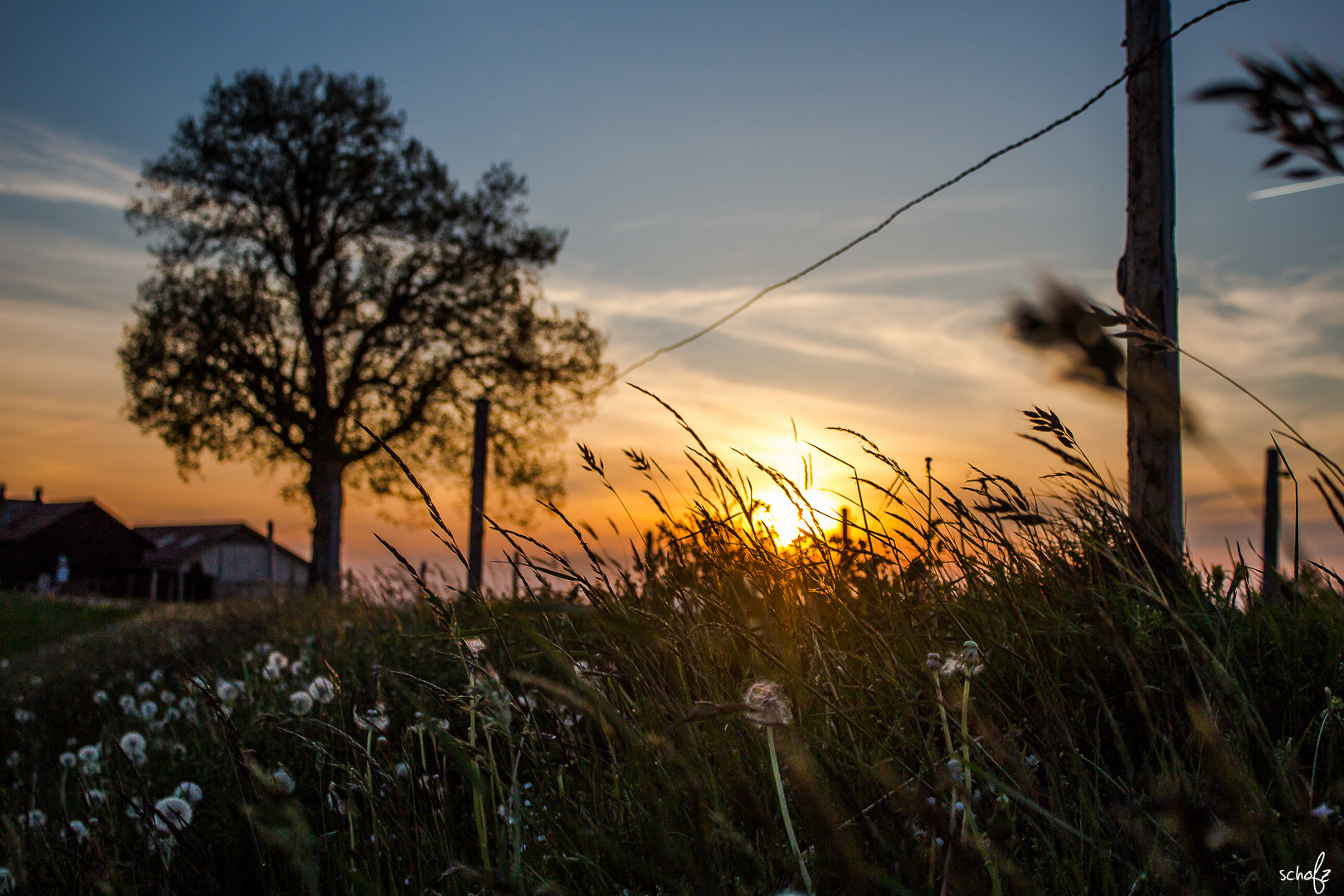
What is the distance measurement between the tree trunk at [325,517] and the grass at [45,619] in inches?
192

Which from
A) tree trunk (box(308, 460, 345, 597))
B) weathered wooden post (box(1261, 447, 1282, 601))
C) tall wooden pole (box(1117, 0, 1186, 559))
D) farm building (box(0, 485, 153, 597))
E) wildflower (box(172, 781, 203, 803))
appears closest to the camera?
wildflower (box(172, 781, 203, 803))

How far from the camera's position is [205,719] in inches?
141

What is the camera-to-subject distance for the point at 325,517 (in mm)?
19734

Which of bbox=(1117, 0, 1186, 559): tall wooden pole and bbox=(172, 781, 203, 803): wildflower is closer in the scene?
bbox=(172, 781, 203, 803): wildflower

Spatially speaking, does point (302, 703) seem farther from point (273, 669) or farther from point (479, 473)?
point (479, 473)

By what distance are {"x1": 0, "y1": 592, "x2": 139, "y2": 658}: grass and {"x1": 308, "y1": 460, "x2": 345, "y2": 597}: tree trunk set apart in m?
4.88

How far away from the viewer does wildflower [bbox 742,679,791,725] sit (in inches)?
36.1

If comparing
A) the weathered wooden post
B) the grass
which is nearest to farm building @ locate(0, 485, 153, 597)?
the grass

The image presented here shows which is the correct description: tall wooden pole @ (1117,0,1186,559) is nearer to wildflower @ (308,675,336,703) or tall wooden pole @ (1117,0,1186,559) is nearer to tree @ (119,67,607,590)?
wildflower @ (308,675,336,703)

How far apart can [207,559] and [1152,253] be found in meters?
57.5

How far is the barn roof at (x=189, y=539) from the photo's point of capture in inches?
1954

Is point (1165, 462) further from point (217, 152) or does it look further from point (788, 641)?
point (217, 152)
